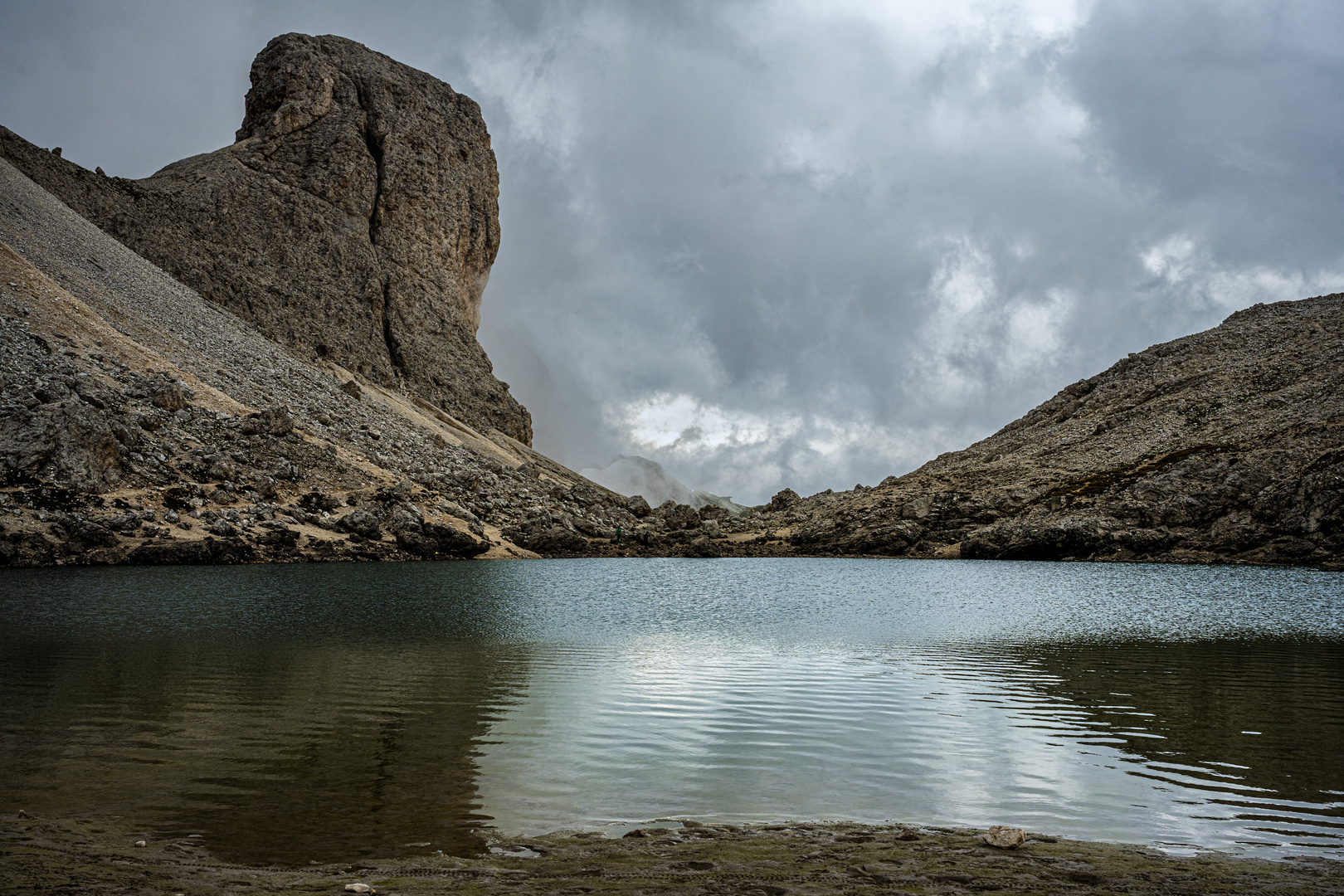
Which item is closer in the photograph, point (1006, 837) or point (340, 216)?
point (1006, 837)

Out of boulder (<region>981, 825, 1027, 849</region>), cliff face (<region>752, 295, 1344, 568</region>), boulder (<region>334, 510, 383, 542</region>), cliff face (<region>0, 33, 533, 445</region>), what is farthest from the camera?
cliff face (<region>0, 33, 533, 445</region>)

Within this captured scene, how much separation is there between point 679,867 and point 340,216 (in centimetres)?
14597

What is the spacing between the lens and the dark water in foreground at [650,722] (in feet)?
33.7

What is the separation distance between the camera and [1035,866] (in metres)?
8.12

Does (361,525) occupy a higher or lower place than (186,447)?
lower

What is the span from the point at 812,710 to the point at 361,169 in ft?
477

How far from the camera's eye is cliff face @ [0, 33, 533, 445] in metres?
115

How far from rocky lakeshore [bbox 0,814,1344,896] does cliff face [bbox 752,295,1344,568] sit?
8166cm

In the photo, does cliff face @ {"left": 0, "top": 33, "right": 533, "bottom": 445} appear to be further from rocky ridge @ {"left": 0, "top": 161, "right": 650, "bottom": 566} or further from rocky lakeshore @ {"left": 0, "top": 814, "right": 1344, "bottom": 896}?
rocky lakeshore @ {"left": 0, "top": 814, "right": 1344, "bottom": 896}

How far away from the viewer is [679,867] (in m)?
8.05

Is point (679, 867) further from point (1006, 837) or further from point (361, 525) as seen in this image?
point (361, 525)

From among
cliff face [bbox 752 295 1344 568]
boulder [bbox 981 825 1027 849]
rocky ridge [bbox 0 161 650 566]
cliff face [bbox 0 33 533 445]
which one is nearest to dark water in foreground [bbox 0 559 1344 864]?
boulder [bbox 981 825 1027 849]

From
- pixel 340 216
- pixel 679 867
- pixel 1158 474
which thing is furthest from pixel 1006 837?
pixel 340 216

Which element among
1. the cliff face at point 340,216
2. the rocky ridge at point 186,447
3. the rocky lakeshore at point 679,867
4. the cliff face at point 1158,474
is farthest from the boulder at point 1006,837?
the cliff face at point 340,216
